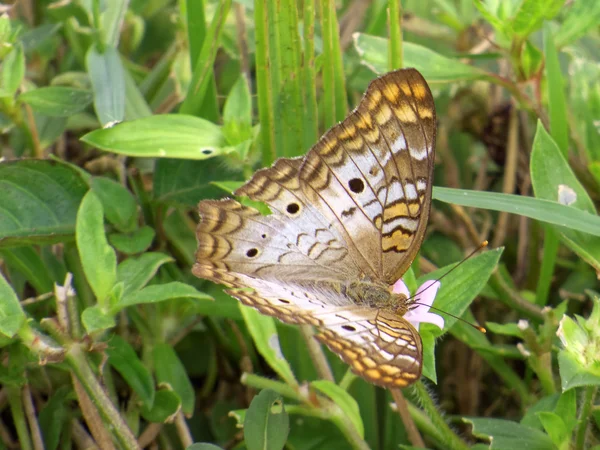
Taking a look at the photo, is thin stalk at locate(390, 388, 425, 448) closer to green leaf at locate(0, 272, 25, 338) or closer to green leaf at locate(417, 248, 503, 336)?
green leaf at locate(417, 248, 503, 336)

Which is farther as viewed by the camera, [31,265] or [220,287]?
[220,287]

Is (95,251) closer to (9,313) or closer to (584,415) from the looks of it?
(9,313)

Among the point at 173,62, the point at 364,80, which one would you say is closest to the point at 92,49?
the point at 173,62

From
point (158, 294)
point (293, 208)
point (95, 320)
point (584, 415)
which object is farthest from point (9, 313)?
point (584, 415)

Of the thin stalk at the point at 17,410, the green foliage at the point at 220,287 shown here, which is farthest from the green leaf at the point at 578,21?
the thin stalk at the point at 17,410

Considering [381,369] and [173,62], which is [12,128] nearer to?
[173,62]

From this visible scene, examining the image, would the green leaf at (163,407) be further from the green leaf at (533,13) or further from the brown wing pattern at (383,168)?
the green leaf at (533,13)

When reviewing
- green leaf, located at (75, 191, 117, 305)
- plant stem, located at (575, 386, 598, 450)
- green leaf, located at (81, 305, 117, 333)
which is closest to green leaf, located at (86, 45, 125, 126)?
green leaf, located at (75, 191, 117, 305)

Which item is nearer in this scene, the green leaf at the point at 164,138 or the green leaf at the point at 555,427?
the green leaf at the point at 555,427
